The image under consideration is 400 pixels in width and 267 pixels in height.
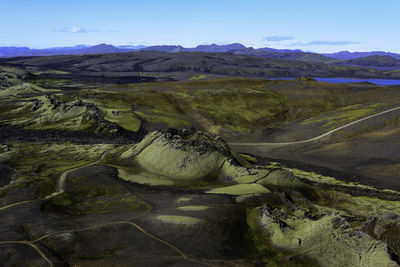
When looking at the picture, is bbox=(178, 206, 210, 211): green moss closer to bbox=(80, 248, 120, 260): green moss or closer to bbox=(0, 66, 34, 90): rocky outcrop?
bbox=(80, 248, 120, 260): green moss

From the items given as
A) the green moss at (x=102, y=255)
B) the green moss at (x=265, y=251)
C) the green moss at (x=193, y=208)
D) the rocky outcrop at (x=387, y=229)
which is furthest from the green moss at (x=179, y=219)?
the rocky outcrop at (x=387, y=229)

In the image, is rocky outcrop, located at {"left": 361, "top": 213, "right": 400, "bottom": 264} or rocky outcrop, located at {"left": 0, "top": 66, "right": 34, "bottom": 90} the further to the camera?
rocky outcrop, located at {"left": 0, "top": 66, "right": 34, "bottom": 90}

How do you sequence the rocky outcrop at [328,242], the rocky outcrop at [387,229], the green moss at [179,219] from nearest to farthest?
the rocky outcrop at [328,242] < the rocky outcrop at [387,229] < the green moss at [179,219]

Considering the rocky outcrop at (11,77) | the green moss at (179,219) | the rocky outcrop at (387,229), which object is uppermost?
the rocky outcrop at (11,77)

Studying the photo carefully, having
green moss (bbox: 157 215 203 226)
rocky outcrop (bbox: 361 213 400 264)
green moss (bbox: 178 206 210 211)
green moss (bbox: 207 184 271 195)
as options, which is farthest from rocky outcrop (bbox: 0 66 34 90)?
rocky outcrop (bbox: 361 213 400 264)

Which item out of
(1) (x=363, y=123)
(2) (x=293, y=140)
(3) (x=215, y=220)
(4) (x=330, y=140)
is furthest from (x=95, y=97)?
(3) (x=215, y=220)

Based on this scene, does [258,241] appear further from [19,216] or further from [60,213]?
[19,216]

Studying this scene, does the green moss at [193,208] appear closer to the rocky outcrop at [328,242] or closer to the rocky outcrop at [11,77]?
the rocky outcrop at [328,242]

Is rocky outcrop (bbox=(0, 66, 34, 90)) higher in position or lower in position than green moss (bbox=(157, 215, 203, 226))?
higher

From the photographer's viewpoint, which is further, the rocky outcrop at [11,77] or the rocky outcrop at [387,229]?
the rocky outcrop at [11,77]

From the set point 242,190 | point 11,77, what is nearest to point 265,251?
point 242,190

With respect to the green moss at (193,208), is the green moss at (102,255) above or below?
below
